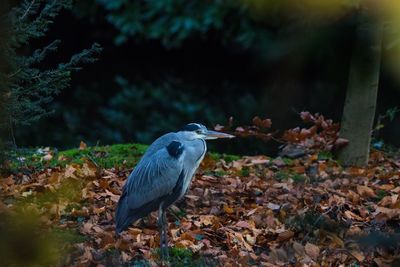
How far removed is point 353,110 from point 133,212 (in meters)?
3.21

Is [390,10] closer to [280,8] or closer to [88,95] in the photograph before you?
[280,8]

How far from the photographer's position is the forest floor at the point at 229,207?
4016 millimetres

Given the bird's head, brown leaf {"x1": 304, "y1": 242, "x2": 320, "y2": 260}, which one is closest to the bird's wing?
the bird's head

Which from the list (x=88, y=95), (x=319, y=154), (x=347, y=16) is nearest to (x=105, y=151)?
(x=319, y=154)

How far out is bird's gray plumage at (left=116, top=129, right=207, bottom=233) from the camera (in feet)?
14.6

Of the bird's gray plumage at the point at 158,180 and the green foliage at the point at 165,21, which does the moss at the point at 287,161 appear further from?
the bird's gray plumage at the point at 158,180

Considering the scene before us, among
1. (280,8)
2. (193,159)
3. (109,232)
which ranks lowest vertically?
(109,232)

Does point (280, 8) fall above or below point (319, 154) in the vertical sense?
above

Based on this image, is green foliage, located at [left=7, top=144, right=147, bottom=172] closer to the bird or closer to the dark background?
the dark background

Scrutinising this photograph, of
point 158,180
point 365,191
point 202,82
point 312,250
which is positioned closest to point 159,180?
point 158,180

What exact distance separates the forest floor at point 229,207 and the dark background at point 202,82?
60 centimetres

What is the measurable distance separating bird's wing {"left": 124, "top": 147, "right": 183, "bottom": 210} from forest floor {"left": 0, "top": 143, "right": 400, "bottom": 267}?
0.28 metres

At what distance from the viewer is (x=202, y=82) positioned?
17625mm

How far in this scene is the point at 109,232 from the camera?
4.42 meters
